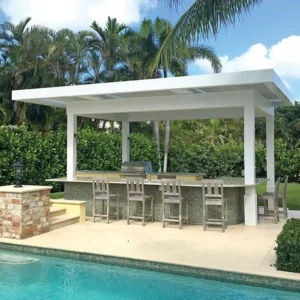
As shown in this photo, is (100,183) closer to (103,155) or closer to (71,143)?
(71,143)

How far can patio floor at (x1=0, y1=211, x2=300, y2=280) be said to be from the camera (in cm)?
621

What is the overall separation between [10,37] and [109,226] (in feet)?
53.7

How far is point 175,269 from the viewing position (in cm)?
607

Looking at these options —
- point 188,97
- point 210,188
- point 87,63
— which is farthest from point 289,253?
point 87,63

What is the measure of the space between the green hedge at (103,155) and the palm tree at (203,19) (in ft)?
22.7

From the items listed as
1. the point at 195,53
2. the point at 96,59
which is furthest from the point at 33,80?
the point at 195,53

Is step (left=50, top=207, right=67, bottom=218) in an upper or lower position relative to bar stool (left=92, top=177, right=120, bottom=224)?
lower

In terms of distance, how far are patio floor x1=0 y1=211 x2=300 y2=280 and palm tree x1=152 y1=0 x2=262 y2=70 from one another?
12.2 ft

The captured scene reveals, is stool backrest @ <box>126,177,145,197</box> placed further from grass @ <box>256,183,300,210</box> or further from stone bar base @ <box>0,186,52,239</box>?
grass @ <box>256,183,300,210</box>

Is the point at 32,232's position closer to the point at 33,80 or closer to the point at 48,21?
the point at 33,80

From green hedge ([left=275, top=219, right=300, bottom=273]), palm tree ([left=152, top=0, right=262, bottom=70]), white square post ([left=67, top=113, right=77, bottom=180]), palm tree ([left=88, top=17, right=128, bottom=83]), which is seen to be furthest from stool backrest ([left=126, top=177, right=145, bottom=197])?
palm tree ([left=88, top=17, right=128, bottom=83])

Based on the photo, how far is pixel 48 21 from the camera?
83.4ft

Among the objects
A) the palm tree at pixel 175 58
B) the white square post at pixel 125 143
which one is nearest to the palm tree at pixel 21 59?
the palm tree at pixel 175 58

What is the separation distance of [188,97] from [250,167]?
244 centimetres
